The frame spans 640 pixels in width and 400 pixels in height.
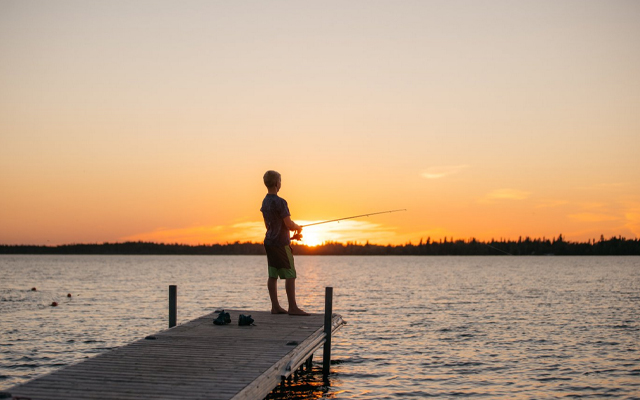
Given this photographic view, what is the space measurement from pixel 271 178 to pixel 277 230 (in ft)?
3.31

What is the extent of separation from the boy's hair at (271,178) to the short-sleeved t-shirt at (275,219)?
20 cm

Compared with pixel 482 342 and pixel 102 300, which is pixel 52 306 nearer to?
pixel 102 300

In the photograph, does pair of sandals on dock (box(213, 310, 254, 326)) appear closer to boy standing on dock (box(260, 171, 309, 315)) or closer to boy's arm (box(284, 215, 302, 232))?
boy standing on dock (box(260, 171, 309, 315))

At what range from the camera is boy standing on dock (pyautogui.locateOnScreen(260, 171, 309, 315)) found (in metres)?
11.4

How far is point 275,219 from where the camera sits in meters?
11.6

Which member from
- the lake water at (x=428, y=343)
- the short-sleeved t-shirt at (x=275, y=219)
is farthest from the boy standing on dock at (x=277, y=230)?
the lake water at (x=428, y=343)

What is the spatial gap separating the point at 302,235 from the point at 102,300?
2957 centimetres

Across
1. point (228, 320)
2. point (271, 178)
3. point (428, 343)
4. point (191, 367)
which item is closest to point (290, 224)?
point (271, 178)

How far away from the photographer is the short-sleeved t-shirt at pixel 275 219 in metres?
11.4

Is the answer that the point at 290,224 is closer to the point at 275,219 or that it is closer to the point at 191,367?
the point at 275,219

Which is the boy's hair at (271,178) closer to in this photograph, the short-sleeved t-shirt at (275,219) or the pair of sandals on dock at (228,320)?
the short-sleeved t-shirt at (275,219)

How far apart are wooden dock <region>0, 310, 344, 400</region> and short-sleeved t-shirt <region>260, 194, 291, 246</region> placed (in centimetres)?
160

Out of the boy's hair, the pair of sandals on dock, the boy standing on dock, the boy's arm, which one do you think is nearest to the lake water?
the pair of sandals on dock

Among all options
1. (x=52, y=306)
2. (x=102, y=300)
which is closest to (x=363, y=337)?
(x=52, y=306)
